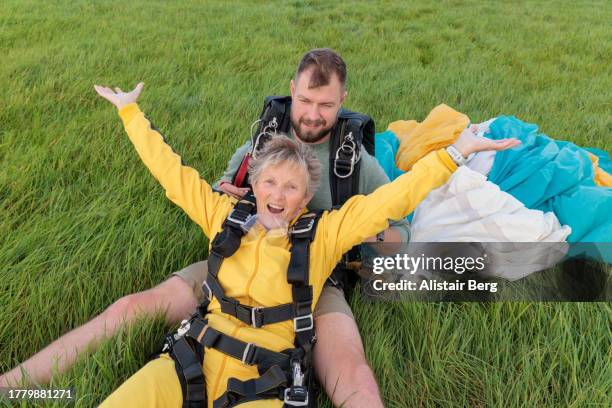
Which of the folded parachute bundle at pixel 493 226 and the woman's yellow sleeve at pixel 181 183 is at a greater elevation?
the woman's yellow sleeve at pixel 181 183

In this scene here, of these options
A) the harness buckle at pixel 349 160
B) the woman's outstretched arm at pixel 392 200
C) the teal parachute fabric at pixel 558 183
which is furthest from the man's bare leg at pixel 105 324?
the teal parachute fabric at pixel 558 183

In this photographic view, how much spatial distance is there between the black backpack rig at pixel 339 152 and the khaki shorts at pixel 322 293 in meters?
0.09

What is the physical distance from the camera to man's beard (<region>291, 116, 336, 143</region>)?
2.92 meters

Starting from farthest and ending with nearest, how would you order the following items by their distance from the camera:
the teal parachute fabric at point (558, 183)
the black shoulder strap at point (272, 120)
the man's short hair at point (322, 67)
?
1. the teal parachute fabric at point (558, 183)
2. the black shoulder strap at point (272, 120)
3. the man's short hair at point (322, 67)

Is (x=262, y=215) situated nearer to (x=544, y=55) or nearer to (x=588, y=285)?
(x=588, y=285)

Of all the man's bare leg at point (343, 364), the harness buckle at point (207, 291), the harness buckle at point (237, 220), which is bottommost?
the man's bare leg at point (343, 364)

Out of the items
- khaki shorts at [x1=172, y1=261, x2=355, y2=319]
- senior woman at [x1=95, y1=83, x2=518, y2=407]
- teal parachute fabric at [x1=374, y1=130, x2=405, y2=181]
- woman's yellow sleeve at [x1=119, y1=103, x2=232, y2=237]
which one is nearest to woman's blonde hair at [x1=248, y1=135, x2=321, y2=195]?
senior woman at [x1=95, y1=83, x2=518, y2=407]

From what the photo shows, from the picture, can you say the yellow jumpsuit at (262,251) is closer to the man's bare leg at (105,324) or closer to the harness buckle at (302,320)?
the harness buckle at (302,320)

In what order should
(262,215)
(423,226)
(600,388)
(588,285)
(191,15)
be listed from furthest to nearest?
1. (191,15)
2. (423,226)
3. (588,285)
4. (262,215)
5. (600,388)

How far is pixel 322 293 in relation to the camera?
2672 millimetres

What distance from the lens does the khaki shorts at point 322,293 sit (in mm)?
2535

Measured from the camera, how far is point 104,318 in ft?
7.68

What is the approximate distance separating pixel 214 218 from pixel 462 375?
151 cm

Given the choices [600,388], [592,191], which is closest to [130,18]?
[592,191]
